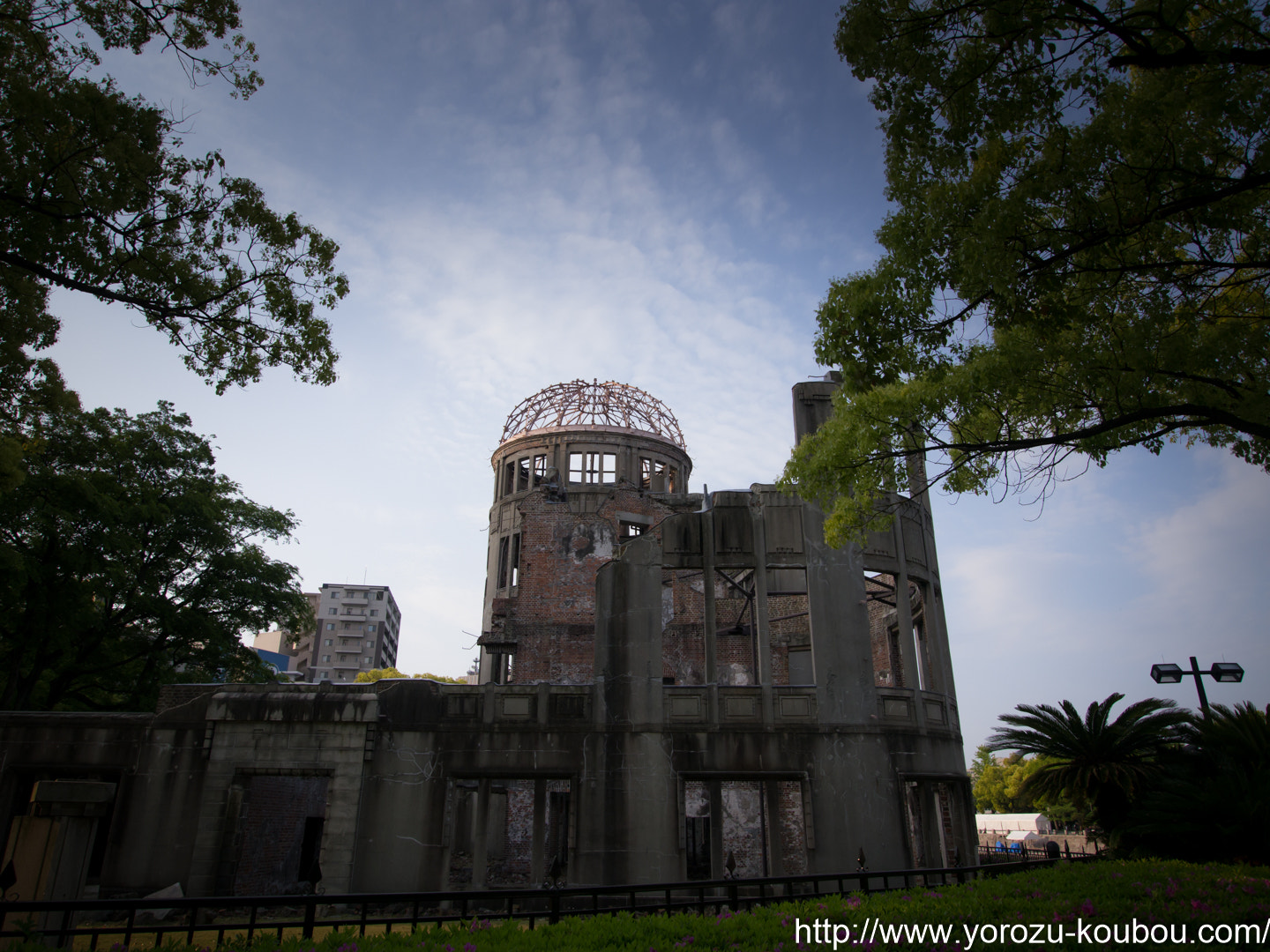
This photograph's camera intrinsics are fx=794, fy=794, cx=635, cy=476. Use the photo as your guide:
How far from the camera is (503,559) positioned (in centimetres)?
3716

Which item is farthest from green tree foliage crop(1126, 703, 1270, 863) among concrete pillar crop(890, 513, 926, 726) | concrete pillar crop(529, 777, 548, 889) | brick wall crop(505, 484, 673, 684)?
brick wall crop(505, 484, 673, 684)

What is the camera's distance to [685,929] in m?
7.80

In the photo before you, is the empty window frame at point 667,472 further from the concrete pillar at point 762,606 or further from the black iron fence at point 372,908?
the black iron fence at point 372,908

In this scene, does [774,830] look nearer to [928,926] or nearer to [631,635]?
[631,635]

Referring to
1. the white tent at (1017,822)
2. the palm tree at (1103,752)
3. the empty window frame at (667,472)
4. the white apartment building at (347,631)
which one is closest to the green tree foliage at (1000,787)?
the white tent at (1017,822)

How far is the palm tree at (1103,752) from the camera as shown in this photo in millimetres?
16203

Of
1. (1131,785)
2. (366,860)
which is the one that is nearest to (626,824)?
(366,860)

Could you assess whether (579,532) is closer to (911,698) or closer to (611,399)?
(611,399)

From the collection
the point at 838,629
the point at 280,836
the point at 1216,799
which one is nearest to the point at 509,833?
the point at 280,836

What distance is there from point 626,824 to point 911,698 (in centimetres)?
771

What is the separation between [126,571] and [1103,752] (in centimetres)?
2705

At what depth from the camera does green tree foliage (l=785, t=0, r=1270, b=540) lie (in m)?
8.57

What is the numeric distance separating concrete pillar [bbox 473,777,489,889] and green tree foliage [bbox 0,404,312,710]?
38.3 feet

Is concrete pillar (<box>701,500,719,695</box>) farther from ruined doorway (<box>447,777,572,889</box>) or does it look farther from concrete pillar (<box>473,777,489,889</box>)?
ruined doorway (<box>447,777,572,889</box>)
